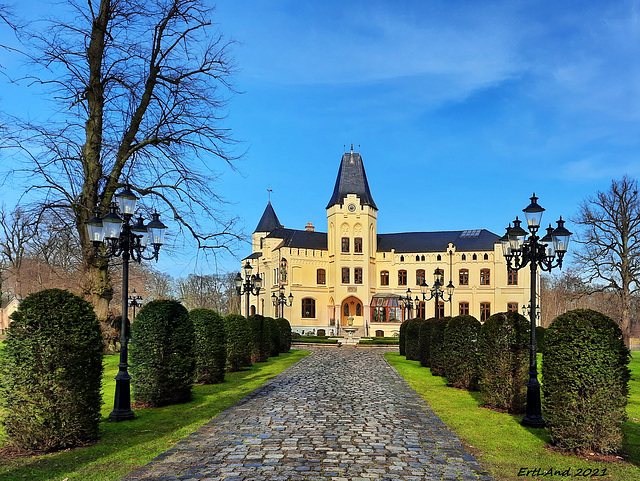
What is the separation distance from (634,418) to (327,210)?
42.5m

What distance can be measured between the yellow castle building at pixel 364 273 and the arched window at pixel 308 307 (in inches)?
3.9

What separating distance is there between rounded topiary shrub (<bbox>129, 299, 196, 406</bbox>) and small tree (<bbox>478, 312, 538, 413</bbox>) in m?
6.26

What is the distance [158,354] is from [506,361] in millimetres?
6953

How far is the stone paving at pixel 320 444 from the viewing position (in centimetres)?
581

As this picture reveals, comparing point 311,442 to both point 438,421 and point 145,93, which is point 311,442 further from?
point 145,93

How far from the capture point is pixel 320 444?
→ 279 inches

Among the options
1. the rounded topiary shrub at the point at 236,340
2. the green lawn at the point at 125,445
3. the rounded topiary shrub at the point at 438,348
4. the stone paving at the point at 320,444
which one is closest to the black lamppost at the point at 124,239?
the green lawn at the point at 125,445

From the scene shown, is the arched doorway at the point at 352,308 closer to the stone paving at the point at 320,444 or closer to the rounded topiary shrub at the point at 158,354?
the stone paving at the point at 320,444

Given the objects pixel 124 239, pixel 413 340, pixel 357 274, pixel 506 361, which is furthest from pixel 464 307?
pixel 124 239

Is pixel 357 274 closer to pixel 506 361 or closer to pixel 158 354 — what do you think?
pixel 506 361

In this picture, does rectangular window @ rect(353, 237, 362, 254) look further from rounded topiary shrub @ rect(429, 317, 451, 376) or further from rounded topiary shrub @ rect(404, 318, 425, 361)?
rounded topiary shrub @ rect(429, 317, 451, 376)

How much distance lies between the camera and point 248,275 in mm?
21453

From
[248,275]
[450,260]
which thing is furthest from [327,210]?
[248,275]

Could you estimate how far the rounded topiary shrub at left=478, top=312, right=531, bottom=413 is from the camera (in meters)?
9.78
